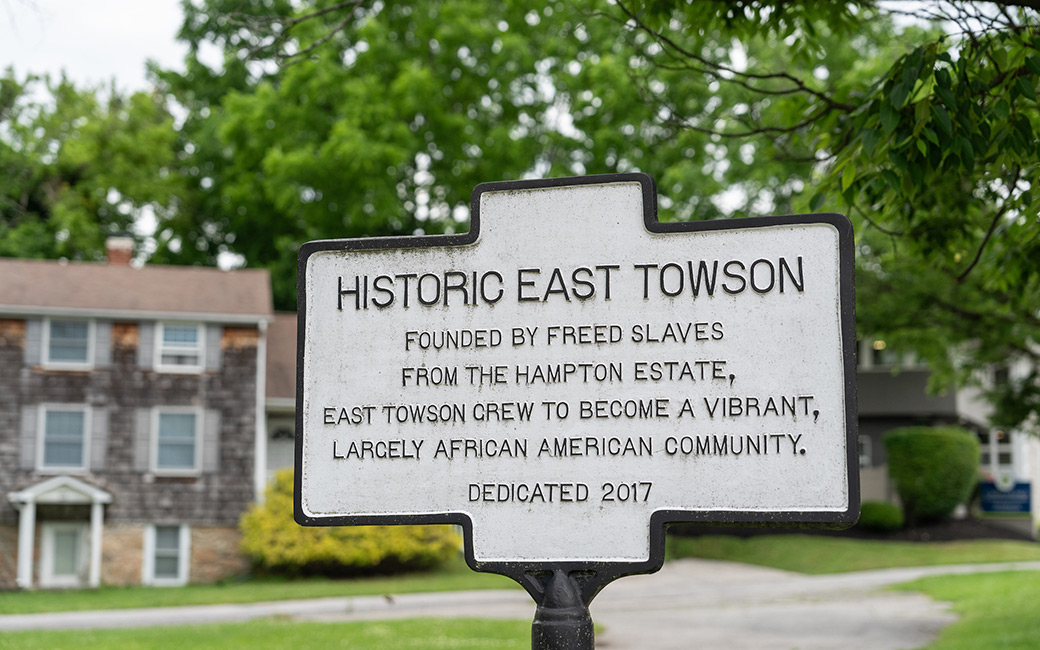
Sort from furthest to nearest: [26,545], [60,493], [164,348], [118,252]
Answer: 1. [118,252]
2. [164,348]
3. [60,493]
4. [26,545]

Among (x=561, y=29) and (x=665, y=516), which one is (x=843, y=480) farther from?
(x=561, y=29)

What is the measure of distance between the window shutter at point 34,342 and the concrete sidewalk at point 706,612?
26.9 ft

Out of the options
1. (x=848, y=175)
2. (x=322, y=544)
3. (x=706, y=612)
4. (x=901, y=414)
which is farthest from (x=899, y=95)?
(x=901, y=414)

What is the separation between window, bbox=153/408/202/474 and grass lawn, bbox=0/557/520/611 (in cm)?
312

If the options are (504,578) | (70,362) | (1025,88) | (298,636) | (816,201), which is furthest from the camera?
(504,578)

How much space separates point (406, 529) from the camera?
2658cm

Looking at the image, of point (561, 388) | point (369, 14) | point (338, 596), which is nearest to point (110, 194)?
point (369, 14)

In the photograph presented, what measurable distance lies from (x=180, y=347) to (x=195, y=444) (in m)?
2.47

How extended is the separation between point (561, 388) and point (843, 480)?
112 centimetres

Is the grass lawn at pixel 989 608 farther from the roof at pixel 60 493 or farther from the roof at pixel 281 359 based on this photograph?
the roof at pixel 60 493

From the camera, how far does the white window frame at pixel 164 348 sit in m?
26.9

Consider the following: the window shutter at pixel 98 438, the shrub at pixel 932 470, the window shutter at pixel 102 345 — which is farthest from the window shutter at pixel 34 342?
the shrub at pixel 932 470

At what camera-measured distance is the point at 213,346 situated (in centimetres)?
2716

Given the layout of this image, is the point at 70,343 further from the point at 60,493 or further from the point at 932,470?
the point at 932,470
